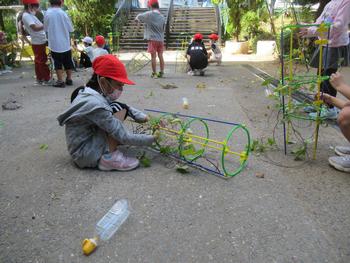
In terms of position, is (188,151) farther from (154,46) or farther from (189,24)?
(189,24)

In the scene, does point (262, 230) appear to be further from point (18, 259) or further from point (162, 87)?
point (162, 87)

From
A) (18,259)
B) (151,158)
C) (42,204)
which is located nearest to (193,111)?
(151,158)

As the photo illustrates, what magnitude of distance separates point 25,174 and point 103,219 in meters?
1.10

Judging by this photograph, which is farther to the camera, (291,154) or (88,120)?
(291,154)

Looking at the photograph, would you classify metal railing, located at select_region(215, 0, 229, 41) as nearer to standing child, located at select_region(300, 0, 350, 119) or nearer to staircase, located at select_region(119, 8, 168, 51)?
staircase, located at select_region(119, 8, 168, 51)

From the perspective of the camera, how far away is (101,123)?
112 inches

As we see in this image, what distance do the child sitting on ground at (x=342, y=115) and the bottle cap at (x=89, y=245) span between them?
83.9 inches

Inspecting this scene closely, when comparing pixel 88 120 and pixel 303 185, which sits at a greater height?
pixel 88 120

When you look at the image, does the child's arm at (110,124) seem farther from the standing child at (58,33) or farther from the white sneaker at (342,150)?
the standing child at (58,33)

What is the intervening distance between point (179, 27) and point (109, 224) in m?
16.9

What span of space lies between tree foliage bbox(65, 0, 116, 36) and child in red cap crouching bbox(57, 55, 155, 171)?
13.9m

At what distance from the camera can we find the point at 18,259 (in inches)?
76.9

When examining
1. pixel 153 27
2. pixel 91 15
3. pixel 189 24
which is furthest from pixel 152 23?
pixel 189 24

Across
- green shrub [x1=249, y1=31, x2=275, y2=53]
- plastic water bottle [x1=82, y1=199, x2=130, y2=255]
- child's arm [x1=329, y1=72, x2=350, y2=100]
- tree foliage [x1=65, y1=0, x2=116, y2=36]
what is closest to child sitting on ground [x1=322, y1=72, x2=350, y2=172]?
child's arm [x1=329, y1=72, x2=350, y2=100]
